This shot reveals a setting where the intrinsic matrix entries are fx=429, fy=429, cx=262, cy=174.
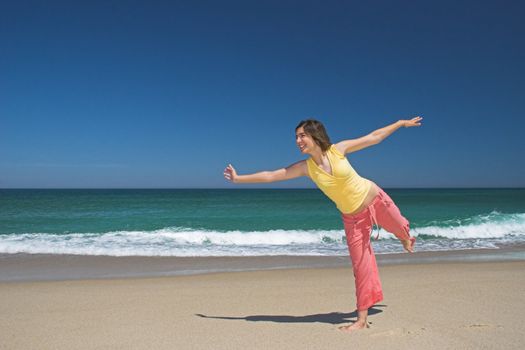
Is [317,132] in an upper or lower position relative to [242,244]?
upper

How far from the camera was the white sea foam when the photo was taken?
1231cm

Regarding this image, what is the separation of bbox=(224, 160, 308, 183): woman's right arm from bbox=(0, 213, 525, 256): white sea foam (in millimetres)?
7690

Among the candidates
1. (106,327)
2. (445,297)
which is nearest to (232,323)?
(106,327)

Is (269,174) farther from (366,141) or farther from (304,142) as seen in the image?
(366,141)

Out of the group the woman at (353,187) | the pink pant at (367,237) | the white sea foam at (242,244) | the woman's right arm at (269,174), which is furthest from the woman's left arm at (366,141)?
the white sea foam at (242,244)

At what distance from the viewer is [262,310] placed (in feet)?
17.4

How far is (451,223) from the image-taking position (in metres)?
23.9

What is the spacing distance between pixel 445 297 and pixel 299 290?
2.01m

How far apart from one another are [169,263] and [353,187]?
703cm

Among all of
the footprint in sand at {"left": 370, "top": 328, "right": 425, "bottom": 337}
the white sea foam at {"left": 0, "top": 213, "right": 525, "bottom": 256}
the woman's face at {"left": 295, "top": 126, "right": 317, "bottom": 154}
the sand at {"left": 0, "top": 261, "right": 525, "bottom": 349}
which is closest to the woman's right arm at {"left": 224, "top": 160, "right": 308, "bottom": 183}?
the woman's face at {"left": 295, "top": 126, "right": 317, "bottom": 154}

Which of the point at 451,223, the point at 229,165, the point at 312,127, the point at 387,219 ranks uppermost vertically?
the point at 312,127

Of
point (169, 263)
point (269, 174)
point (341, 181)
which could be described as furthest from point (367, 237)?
point (169, 263)

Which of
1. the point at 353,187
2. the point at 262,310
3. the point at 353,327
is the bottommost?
the point at 262,310

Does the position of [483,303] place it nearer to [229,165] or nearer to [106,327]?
[229,165]
